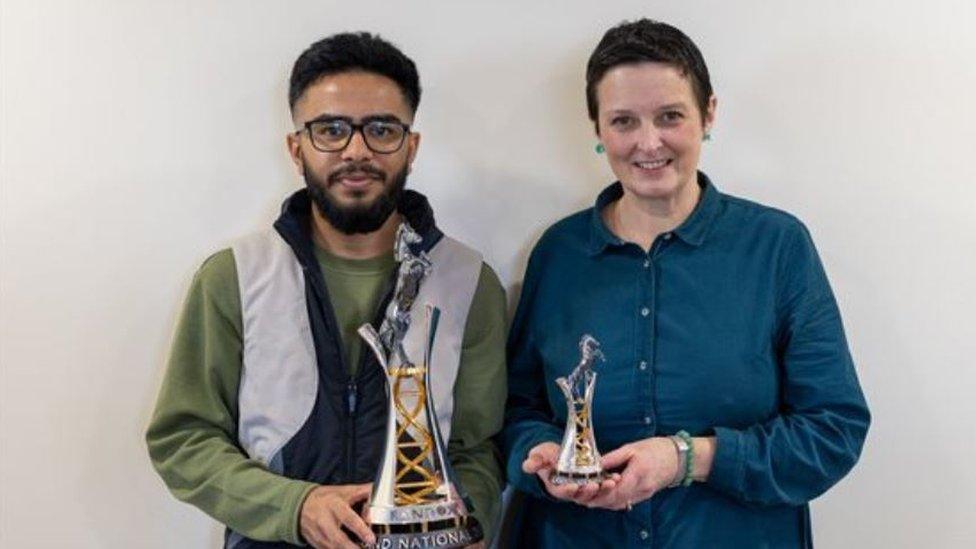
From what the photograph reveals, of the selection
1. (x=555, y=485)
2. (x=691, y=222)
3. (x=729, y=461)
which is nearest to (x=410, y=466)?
(x=555, y=485)

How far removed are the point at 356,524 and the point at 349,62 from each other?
65 centimetres

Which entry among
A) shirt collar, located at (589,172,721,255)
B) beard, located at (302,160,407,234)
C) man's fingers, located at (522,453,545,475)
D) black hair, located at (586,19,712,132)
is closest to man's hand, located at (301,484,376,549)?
man's fingers, located at (522,453,545,475)

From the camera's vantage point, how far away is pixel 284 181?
5.82ft

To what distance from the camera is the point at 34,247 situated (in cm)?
173

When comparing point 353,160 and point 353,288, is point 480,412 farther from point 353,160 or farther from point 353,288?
point 353,160

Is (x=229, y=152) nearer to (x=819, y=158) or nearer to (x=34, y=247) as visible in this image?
(x=34, y=247)

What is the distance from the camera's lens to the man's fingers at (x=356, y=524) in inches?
50.2

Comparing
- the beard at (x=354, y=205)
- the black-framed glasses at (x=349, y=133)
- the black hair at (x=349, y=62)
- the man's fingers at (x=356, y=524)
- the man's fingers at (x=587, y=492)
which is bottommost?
the man's fingers at (x=356, y=524)

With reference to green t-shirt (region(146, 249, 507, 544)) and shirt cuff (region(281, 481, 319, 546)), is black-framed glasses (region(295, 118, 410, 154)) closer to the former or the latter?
green t-shirt (region(146, 249, 507, 544))

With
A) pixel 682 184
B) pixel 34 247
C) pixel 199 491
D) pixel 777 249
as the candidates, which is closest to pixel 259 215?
pixel 34 247

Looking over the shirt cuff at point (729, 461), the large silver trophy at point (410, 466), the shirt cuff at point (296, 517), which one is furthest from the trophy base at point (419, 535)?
the shirt cuff at point (729, 461)

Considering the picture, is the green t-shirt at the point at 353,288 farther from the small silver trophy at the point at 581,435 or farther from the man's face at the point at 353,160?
the small silver trophy at the point at 581,435

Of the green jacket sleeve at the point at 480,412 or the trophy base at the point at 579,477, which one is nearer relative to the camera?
the trophy base at the point at 579,477

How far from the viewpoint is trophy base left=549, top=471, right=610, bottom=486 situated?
1311 millimetres
